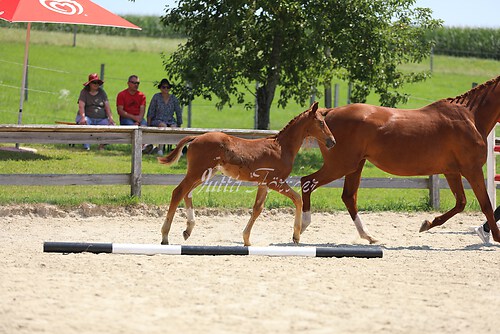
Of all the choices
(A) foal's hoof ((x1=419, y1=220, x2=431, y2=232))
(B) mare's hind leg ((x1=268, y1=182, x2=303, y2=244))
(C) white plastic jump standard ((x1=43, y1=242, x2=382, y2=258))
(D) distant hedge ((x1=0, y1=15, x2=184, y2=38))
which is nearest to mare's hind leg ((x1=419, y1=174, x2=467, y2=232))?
(A) foal's hoof ((x1=419, y1=220, x2=431, y2=232))

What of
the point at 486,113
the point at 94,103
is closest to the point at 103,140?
the point at 94,103

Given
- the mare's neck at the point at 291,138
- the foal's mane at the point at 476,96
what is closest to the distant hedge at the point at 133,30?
the foal's mane at the point at 476,96

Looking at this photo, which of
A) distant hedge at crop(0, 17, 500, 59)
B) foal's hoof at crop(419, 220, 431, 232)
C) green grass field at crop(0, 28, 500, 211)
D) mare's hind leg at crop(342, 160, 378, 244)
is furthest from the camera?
distant hedge at crop(0, 17, 500, 59)

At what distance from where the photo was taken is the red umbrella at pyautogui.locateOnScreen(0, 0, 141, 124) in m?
12.6

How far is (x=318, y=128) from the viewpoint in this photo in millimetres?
9039

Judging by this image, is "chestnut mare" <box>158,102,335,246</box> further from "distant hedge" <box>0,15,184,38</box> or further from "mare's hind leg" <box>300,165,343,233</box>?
"distant hedge" <box>0,15,184,38</box>

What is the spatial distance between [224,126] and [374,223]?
45.9 feet

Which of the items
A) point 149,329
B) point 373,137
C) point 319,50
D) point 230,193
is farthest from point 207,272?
point 319,50

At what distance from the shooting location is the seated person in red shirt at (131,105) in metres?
15.8

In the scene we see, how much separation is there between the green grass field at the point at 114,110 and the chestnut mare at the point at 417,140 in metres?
2.63

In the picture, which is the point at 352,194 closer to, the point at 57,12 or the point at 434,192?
the point at 434,192

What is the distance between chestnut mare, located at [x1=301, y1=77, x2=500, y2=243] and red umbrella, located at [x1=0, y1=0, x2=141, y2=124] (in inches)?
193

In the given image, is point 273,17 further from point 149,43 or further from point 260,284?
point 149,43

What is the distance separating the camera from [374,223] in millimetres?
11516
